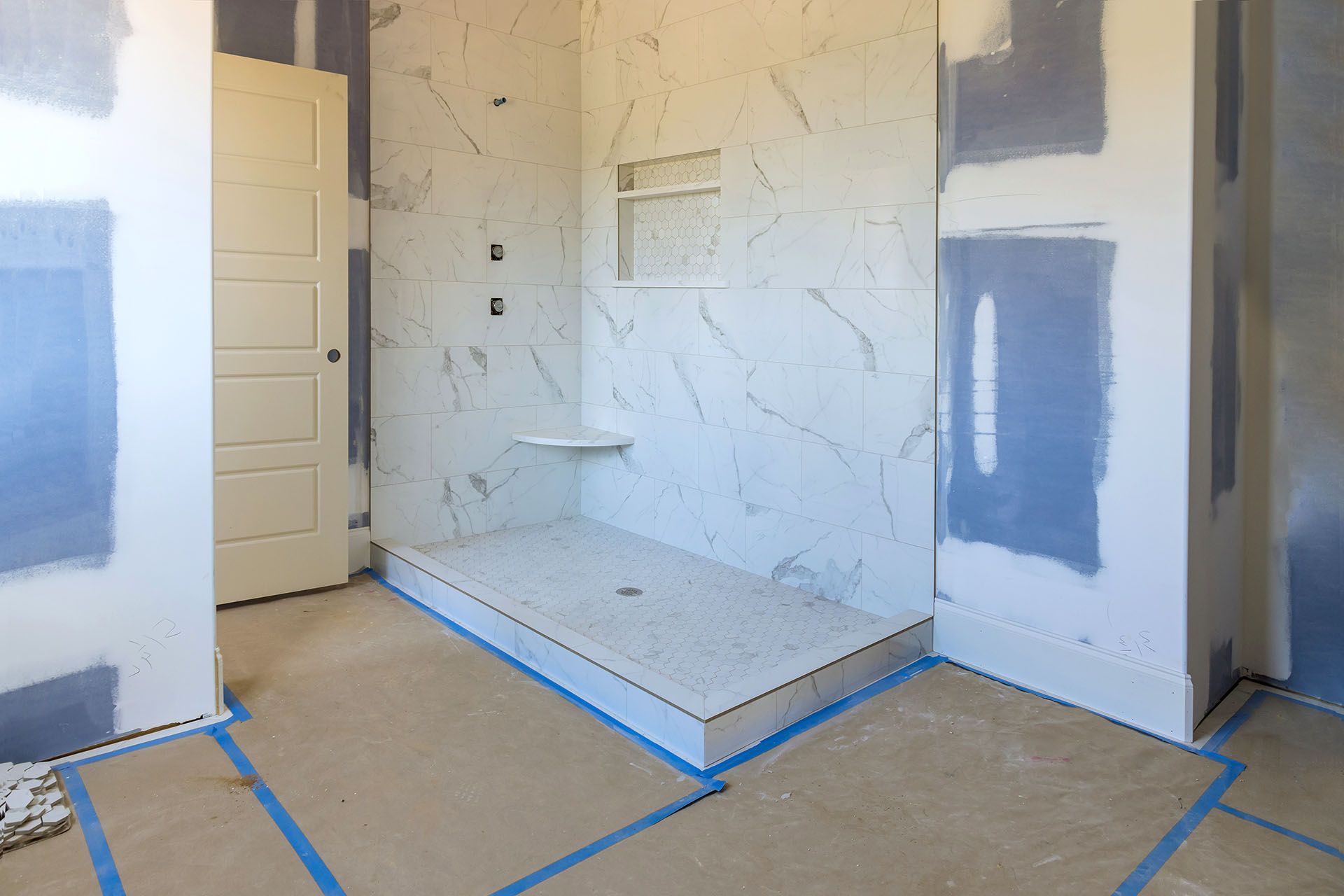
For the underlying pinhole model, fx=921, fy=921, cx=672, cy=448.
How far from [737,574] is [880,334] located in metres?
1.41

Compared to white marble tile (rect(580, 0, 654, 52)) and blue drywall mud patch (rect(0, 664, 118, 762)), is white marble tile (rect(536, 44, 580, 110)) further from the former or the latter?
blue drywall mud patch (rect(0, 664, 118, 762))

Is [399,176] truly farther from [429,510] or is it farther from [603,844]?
[603,844]

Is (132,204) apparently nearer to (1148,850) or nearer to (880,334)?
(880,334)

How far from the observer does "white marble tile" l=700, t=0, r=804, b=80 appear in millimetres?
4145

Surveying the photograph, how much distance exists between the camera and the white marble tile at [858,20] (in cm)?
361

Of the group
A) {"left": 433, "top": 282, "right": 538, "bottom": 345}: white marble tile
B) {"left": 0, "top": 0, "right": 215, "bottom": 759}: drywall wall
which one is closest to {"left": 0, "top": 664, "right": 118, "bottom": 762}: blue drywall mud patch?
{"left": 0, "top": 0, "right": 215, "bottom": 759}: drywall wall

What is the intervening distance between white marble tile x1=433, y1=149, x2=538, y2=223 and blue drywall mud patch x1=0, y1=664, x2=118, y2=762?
2.89 meters

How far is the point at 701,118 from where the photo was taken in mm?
4633

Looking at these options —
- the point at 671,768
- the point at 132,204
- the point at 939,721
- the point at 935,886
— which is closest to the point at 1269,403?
the point at 939,721

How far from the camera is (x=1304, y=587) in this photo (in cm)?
329

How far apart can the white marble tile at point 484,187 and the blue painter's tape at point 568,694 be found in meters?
2.03

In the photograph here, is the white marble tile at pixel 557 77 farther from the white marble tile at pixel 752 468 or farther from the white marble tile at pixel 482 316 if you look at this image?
the white marble tile at pixel 752 468

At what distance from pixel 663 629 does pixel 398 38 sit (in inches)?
127

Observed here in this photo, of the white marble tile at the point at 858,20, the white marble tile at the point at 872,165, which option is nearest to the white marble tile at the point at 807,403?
the white marble tile at the point at 872,165
